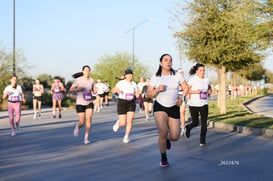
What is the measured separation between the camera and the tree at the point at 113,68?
4978 cm

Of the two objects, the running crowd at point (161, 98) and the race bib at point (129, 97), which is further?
the race bib at point (129, 97)

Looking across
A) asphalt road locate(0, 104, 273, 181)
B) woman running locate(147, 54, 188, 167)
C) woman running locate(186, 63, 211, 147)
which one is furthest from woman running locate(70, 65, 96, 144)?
woman running locate(147, 54, 188, 167)

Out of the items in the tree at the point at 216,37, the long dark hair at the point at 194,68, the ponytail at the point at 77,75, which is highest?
the tree at the point at 216,37

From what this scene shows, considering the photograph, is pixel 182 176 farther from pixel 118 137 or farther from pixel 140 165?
pixel 118 137

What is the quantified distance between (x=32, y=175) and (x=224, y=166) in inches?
120

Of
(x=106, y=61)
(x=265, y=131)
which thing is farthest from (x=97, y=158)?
(x=106, y=61)

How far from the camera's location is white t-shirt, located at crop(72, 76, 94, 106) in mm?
9547

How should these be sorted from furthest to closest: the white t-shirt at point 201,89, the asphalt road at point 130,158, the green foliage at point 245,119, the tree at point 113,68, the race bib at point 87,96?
the tree at point 113,68 → the green foliage at point 245,119 → the race bib at point 87,96 → the white t-shirt at point 201,89 → the asphalt road at point 130,158

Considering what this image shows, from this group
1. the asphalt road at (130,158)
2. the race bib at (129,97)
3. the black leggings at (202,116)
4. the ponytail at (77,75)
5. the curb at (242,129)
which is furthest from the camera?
the curb at (242,129)

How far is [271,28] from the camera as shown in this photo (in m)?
12.2

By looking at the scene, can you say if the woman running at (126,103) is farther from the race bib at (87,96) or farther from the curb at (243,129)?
the curb at (243,129)

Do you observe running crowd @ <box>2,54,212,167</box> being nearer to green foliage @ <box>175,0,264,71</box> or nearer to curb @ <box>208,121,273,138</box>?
curb @ <box>208,121,273,138</box>

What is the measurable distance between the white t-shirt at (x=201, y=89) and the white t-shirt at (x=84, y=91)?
7.65 ft

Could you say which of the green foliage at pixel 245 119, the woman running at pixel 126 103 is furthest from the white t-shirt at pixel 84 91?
the green foliage at pixel 245 119
